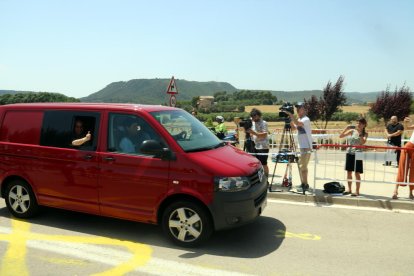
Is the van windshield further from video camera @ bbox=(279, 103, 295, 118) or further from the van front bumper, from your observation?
video camera @ bbox=(279, 103, 295, 118)

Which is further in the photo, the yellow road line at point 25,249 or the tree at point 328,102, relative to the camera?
the tree at point 328,102

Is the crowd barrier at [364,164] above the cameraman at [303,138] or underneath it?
underneath

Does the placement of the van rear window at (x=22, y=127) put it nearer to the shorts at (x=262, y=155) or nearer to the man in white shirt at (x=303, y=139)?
the shorts at (x=262, y=155)

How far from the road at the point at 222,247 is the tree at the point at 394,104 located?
90.1 feet

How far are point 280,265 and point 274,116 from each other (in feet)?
210

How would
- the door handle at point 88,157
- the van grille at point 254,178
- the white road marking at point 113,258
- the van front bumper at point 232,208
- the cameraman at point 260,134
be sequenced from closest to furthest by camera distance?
the white road marking at point 113,258, the van front bumper at point 232,208, the van grille at point 254,178, the door handle at point 88,157, the cameraman at point 260,134

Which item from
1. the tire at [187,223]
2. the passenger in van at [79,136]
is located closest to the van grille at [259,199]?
the tire at [187,223]

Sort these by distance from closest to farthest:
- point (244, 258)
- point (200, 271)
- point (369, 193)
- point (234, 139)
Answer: point (200, 271), point (244, 258), point (369, 193), point (234, 139)

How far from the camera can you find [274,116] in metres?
67.5

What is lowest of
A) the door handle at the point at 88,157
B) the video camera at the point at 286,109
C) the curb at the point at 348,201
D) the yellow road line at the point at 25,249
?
the yellow road line at the point at 25,249

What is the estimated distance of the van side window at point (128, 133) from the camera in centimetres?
541

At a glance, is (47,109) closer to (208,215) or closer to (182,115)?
(182,115)

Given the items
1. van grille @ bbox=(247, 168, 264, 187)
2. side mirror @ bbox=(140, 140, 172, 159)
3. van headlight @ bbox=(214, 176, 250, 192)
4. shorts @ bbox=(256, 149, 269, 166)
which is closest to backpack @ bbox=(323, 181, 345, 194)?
shorts @ bbox=(256, 149, 269, 166)

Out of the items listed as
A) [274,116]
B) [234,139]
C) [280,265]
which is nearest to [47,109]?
[280,265]
